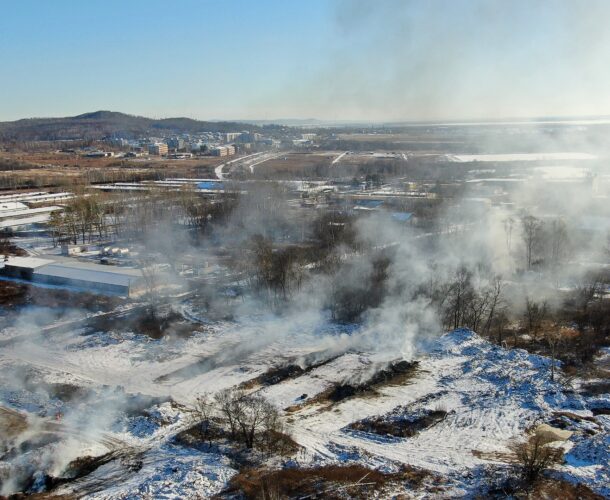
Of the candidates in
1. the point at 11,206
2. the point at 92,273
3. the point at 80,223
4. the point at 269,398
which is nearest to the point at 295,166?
the point at 11,206

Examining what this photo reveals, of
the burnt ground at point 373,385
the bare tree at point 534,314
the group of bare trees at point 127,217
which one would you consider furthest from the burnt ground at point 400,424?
the group of bare trees at point 127,217

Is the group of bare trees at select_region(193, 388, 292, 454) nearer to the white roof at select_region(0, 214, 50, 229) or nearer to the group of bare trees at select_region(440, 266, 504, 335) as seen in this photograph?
the group of bare trees at select_region(440, 266, 504, 335)

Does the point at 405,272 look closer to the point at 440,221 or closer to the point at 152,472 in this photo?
the point at 440,221

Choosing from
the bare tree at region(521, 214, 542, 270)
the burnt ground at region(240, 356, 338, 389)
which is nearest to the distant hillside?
the bare tree at region(521, 214, 542, 270)

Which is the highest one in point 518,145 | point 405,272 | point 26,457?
point 518,145

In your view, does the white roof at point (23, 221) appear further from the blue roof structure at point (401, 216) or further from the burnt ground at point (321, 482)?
the burnt ground at point (321, 482)

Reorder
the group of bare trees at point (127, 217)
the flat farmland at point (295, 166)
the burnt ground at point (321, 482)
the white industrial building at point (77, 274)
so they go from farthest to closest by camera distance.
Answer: the flat farmland at point (295, 166) < the group of bare trees at point (127, 217) < the white industrial building at point (77, 274) < the burnt ground at point (321, 482)

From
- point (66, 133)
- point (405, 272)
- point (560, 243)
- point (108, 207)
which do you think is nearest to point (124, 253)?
point (108, 207)
